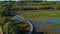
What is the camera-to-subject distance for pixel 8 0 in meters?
8.21

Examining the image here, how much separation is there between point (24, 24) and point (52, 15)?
1.83m

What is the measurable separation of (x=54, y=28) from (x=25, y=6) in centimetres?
315

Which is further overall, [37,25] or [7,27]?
[37,25]

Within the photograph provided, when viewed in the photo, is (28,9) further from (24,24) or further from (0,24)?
(0,24)

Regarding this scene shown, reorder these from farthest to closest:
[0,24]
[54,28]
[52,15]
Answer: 1. [52,15]
2. [54,28]
3. [0,24]

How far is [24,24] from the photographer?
5.50 meters

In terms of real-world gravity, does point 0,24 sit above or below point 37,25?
above

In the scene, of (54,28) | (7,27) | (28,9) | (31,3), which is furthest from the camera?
(31,3)

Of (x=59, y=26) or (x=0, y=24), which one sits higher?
(x=0, y=24)

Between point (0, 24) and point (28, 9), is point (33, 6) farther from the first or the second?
point (0, 24)

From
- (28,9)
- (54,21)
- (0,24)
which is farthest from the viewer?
(28,9)

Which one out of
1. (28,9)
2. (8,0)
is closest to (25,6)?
(28,9)

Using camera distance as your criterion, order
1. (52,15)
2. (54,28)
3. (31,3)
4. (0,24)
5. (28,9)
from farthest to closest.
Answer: (31,3), (28,9), (52,15), (54,28), (0,24)

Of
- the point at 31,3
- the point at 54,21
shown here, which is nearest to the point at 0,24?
the point at 54,21
